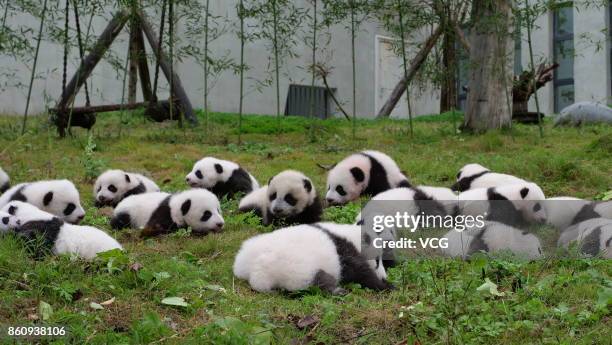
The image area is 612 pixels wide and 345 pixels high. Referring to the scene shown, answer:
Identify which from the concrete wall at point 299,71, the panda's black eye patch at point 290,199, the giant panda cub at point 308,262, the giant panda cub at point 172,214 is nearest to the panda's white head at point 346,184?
the panda's black eye patch at point 290,199

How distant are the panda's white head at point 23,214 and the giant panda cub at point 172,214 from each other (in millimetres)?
1096

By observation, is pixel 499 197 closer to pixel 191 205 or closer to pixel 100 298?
pixel 191 205

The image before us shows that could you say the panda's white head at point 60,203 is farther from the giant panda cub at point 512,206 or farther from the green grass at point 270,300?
the giant panda cub at point 512,206

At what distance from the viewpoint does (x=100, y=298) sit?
4203 millimetres

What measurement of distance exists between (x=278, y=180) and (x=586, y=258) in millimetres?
2760

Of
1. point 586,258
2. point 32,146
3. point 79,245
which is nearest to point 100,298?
point 79,245

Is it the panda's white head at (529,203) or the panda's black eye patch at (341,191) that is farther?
the panda's black eye patch at (341,191)

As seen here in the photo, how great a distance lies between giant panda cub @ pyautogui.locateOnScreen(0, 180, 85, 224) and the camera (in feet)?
21.9

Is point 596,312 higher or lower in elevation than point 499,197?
lower

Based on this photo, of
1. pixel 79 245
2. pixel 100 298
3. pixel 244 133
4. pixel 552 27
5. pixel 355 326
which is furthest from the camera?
pixel 552 27

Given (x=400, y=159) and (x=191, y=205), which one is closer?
(x=191, y=205)

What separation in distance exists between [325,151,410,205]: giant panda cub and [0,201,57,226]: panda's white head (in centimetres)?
315

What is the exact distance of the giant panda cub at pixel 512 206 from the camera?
6.22 m

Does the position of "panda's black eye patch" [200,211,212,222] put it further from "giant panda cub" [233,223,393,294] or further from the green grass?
"giant panda cub" [233,223,393,294]
